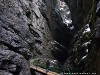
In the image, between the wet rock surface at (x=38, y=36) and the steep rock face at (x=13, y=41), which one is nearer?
the steep rock face at (x=13, y=41)

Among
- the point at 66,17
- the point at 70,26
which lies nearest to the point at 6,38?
the point at 70,26

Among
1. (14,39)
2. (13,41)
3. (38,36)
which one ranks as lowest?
(13,41)

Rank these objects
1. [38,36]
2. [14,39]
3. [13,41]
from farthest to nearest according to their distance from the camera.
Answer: [38,36] → [14,39] → [13,41]

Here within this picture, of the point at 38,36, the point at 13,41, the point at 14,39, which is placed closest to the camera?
the point at 13,41

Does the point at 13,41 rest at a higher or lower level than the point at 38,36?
lower

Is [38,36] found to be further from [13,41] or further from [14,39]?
[13,41]

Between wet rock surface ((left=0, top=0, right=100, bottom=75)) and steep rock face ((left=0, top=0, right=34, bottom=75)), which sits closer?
steep rock face ((left=0, top=0, right=34, bottom=75))

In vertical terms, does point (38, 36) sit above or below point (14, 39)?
above

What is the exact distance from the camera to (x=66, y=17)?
50312 millimetres

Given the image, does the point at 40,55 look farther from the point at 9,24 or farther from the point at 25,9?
the point at 9,24

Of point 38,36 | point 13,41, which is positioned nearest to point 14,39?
point 13,41

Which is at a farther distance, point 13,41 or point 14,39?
point 14,39

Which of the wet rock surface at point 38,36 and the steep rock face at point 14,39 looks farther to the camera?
the wet rock surface at point 38,36

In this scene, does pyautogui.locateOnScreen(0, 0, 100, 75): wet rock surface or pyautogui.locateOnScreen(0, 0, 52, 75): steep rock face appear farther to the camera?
pyautogui.locateOnScreen(0, 0, 100, 75): wet rock surface
